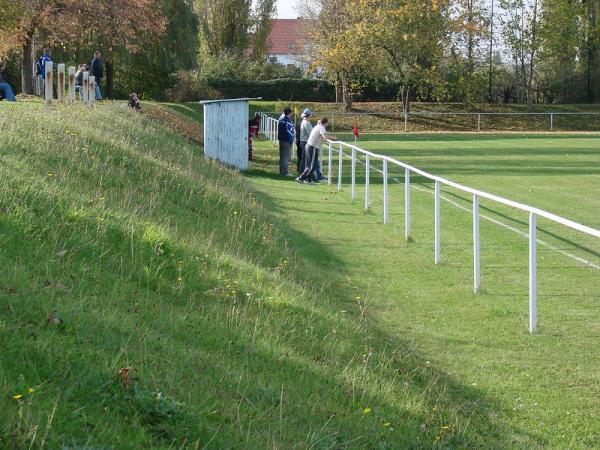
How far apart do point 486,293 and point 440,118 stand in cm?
5179

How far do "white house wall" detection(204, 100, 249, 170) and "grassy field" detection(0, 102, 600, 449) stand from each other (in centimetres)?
1174

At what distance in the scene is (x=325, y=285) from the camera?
10539 mm

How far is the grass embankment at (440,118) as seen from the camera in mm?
58719

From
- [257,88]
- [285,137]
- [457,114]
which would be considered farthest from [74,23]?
[257,88]

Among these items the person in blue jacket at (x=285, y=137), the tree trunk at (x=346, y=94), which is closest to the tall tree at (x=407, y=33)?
the tree trunk at (x=346, y=94)

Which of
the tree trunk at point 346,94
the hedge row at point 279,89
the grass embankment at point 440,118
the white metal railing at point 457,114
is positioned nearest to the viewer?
the white metal railing at point 457,114

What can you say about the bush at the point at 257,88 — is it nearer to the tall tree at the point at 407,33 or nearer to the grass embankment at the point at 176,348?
the tall tree at the point at 407,33

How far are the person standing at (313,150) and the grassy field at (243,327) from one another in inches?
412

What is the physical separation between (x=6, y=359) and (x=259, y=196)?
49.5 feet

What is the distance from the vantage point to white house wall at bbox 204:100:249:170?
85.3 ft

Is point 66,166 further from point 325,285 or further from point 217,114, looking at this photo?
point 217,114

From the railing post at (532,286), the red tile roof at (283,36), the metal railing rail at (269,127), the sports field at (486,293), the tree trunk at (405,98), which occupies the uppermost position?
the red tile roof at (283,36)

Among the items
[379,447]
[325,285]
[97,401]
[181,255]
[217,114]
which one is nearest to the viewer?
[97,401]

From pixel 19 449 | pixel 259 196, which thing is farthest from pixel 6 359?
pixel 259 196
